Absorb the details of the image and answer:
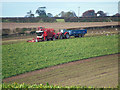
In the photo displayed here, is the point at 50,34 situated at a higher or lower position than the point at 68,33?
lower

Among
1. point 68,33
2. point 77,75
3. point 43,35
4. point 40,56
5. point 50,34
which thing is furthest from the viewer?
point 68,33

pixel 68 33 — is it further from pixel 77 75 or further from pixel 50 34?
pixel 77 75

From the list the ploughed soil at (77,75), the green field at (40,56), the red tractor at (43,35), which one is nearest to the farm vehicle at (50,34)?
the red tractor at (43,35)

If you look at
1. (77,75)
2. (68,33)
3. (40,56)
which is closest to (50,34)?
(68,33)

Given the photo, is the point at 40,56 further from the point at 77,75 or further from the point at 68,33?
the point at 68,33

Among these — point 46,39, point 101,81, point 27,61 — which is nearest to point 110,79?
point 101,81

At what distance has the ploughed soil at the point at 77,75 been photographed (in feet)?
38.6

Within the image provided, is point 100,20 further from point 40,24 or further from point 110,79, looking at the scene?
point 110,79

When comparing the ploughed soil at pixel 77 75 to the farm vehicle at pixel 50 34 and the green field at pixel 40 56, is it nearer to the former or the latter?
the green field at pixel 40 56

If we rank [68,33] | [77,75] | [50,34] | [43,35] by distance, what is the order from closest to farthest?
[77,75], [43,35], [50,34], [68,33]

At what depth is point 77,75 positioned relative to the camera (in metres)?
13.2

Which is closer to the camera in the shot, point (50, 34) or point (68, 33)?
point (50, 34)

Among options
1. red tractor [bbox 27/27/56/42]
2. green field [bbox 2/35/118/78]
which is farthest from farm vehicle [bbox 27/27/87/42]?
green field [bbox 2/35/118/78]

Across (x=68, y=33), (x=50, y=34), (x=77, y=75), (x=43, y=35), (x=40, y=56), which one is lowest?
(x=77, y=75)
